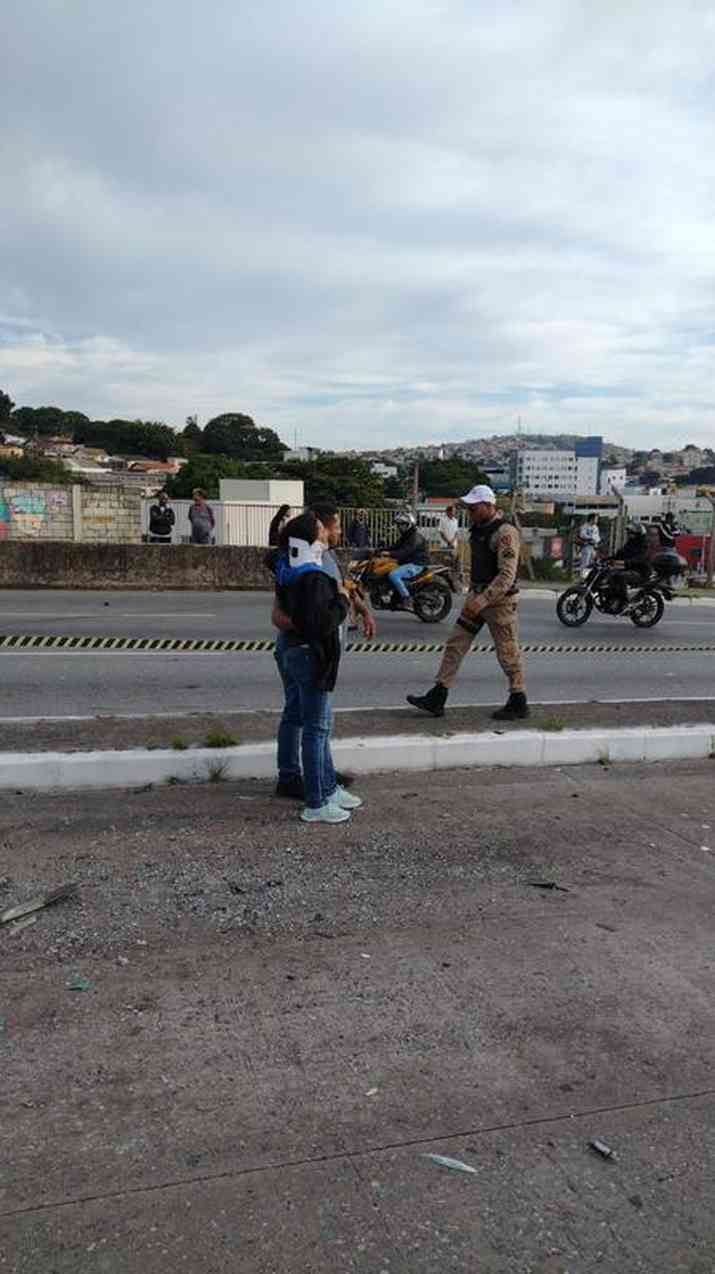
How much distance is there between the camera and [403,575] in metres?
14.1

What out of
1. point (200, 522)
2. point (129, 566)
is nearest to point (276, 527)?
point (129, 566)

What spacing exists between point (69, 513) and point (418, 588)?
1004 cm

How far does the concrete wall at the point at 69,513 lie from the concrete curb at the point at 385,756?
14.9 m

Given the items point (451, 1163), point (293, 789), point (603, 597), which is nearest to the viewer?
point (451, 1163)

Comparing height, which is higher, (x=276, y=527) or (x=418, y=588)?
(x=276, y=527)

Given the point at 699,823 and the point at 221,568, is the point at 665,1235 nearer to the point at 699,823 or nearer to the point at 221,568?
the point at 699,823

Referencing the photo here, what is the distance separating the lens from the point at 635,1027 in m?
3.25

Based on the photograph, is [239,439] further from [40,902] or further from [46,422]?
[40,902]

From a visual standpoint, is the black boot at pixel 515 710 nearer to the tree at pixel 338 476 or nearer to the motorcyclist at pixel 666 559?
the motorcyclist at pixel 666 559

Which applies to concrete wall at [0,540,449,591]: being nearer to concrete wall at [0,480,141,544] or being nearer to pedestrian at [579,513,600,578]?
concrete wall at [0,480,141,544]

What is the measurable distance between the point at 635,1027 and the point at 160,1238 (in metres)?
1.73

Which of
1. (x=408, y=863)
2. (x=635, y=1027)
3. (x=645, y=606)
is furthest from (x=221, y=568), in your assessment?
(x=635, y=1027)

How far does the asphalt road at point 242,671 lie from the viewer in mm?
8352

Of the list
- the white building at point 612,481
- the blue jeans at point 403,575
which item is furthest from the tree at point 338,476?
the blue jeans at point 403,575
